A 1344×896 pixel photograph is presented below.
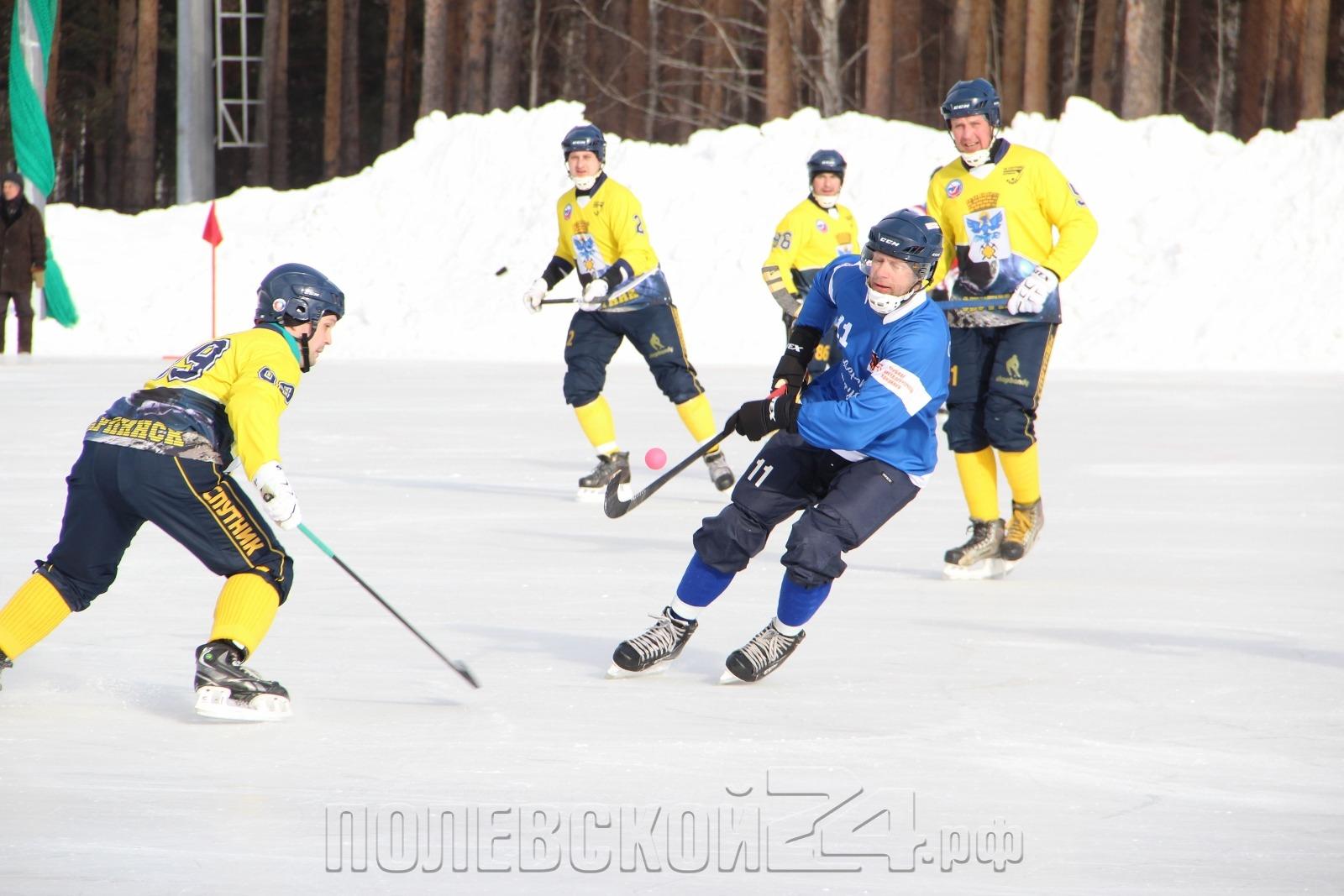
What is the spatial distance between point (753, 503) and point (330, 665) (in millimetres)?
1240

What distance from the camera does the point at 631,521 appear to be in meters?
7.93

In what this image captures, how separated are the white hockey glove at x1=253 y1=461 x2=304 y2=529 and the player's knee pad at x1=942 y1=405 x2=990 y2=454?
3.24 metres

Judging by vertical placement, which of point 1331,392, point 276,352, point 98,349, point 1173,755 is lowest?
point 98,349

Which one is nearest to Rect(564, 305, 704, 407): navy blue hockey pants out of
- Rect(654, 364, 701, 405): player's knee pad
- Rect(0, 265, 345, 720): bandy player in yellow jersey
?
Rect(654, 364, 701, 405): player's knee pad

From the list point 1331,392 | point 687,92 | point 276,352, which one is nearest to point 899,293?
point 276,352

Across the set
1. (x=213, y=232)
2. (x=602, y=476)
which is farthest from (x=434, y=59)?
(x=602, y=476)

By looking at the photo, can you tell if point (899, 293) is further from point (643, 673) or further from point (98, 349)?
point (98, 349)

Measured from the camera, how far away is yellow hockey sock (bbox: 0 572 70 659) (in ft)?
14.3

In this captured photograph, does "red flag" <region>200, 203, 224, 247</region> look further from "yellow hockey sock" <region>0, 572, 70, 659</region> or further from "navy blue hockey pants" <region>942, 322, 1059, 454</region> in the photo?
"yellow hockey sock" <region>0, 572, 70, 659</region>

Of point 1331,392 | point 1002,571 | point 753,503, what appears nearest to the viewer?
point 753,503

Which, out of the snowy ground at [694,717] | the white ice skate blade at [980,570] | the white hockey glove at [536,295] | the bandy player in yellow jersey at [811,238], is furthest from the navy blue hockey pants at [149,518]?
the bandy player in yellow jersey at [811,238]

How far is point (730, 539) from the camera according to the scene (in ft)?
15.6

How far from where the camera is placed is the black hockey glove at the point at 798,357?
518cm

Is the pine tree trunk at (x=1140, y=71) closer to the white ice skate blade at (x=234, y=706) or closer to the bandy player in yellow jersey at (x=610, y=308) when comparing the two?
the bandy player in yellow jersey at (x=610, y=308)
